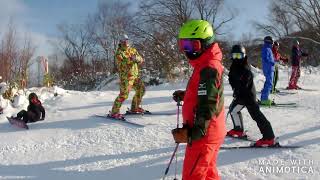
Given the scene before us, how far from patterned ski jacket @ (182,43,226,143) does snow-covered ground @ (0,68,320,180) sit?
170 cm

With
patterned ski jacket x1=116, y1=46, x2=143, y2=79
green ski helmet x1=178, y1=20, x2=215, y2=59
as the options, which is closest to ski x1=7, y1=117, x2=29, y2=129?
patterned ski jacket x1=116, y1=46, x2=143, y2=79

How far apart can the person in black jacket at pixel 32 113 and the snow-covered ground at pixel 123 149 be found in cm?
17

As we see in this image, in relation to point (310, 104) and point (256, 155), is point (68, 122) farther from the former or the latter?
point (310, 104)

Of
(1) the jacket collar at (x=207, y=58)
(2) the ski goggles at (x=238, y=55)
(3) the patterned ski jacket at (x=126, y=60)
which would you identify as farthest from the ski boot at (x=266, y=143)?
(3) the patterned ski jacket at (x=126, y=60)

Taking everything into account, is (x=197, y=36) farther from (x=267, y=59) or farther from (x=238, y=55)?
(x=267, y=59)

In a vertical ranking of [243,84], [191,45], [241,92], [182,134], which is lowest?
[182,134]

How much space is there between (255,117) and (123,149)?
6.92 feet

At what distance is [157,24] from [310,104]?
700 inches

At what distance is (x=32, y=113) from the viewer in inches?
353

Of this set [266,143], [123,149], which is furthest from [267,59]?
[123,149]

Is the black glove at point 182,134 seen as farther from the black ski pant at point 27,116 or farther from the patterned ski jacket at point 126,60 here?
the black ski pant at point 27,116

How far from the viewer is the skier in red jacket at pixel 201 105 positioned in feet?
12.9

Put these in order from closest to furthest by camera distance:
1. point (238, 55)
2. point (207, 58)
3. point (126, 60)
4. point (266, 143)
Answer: point (207, 58) → point (266, 143) → point (238, 55) → point (126, 60)

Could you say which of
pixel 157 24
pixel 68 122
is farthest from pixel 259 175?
pixel 157 24
